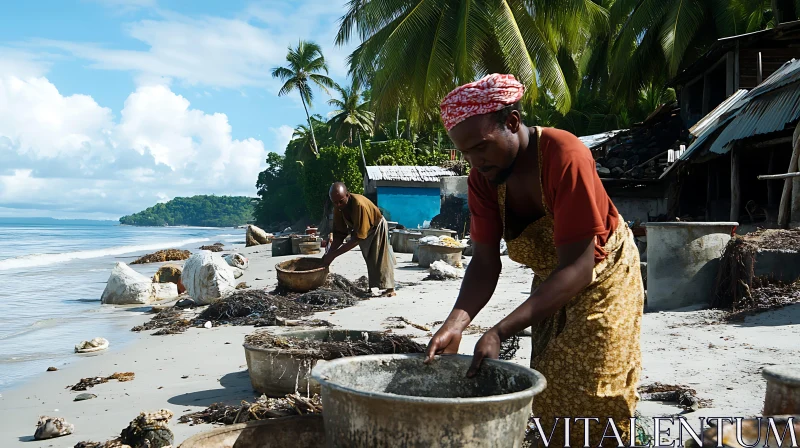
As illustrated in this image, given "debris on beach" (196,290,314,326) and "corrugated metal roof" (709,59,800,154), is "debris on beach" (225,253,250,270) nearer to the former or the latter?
"debris on beach" (196,290,314,326)

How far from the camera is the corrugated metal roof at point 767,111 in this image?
8.99 meters

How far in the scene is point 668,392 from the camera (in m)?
3.91

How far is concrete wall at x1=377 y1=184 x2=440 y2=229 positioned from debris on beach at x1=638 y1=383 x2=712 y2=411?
2139cm

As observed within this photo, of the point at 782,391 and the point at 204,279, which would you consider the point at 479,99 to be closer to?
the point at 782,391

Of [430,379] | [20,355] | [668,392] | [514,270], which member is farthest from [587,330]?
[514,270]

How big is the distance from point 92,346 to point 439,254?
7642mm

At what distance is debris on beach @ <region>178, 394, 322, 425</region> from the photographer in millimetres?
2982

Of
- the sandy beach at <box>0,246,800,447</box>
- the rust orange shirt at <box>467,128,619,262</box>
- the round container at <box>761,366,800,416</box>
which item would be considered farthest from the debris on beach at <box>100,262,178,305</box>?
the round container at <box>761,366,800,416</box>

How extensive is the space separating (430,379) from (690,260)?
5665mm

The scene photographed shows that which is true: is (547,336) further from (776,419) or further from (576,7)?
(576,7)

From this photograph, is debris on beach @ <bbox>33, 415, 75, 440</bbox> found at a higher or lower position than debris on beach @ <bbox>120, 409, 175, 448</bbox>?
lower

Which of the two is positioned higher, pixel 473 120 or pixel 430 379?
pixel 473 120

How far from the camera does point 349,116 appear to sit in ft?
134

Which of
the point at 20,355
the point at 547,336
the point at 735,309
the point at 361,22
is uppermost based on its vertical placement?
the point at 361,22
